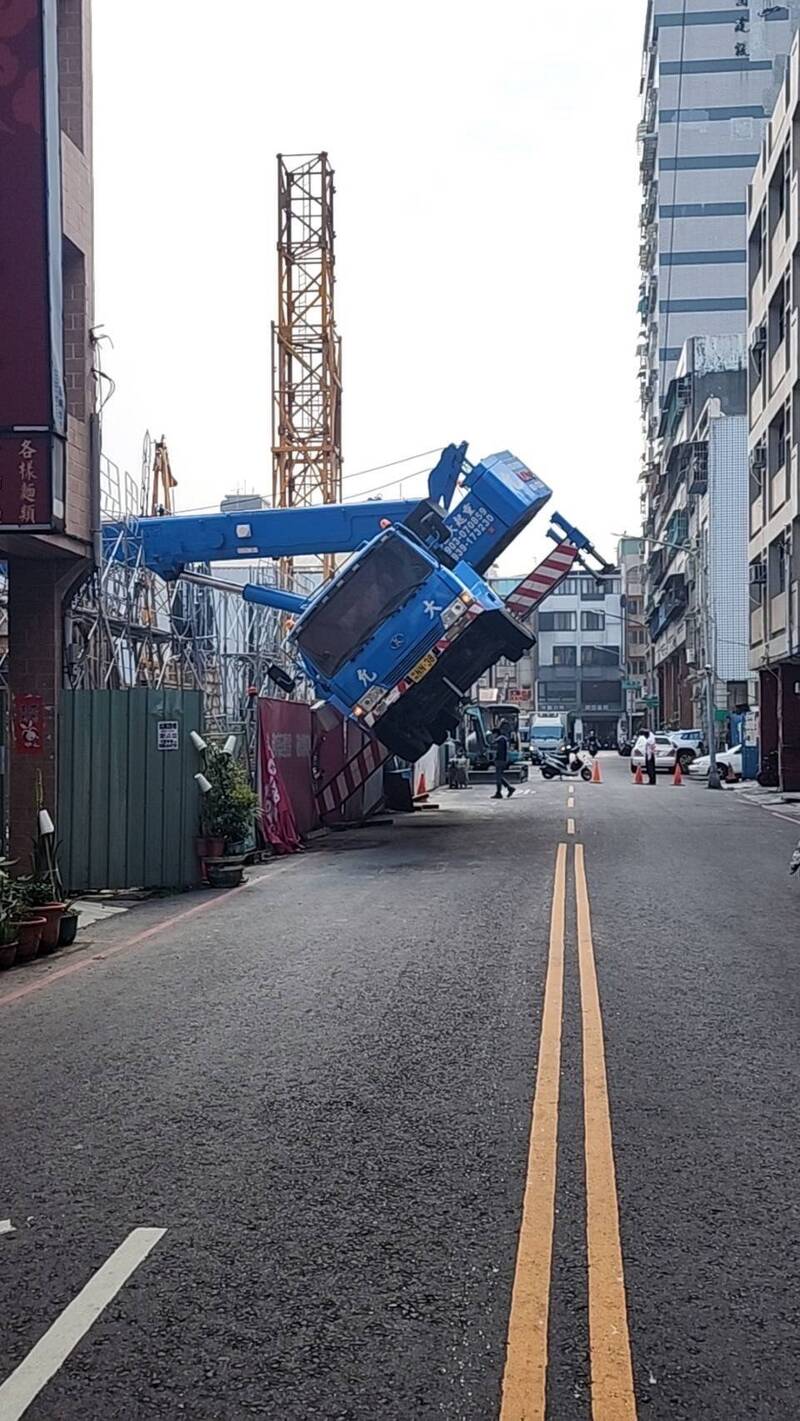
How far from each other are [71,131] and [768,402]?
87.0ft

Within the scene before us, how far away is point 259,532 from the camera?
2111 cm

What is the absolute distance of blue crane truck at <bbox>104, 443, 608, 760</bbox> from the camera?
1991 centimetres

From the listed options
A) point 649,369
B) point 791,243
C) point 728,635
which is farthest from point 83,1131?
point 649,369

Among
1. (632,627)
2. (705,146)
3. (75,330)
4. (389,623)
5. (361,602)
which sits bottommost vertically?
(389,623)

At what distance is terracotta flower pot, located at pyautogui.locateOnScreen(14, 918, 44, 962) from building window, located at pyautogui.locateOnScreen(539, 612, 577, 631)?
106m

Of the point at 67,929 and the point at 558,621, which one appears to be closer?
the point at 67,929

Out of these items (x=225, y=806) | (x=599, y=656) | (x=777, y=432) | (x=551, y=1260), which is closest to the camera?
(x=551, y=1260)

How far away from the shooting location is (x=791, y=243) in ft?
110

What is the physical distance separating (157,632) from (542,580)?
6929 mm

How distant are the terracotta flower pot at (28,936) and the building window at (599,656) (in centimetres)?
10803

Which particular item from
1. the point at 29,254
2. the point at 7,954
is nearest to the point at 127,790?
the point at 7,954

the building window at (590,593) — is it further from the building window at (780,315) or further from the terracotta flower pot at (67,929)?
the terracotta flower pot at (67,929)

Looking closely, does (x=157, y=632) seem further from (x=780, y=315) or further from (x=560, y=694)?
(x=560, y=694)

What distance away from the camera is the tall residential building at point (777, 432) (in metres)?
33.4
